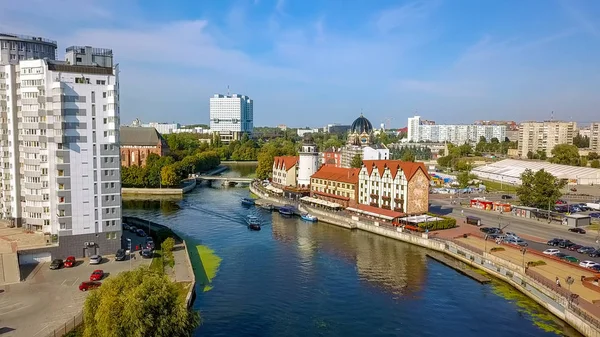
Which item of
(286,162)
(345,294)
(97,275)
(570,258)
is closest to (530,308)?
(570,258)

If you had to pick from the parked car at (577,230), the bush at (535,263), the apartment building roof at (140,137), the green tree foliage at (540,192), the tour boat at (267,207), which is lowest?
the tour boat at (267,207)

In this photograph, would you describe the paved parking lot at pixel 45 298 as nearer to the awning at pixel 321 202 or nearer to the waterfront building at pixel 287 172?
the awning at pixel 321 202

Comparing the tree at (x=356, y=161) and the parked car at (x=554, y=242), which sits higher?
the tree at (x=356, y=161)

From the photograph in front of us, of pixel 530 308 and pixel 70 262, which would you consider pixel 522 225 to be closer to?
pixel 530 308

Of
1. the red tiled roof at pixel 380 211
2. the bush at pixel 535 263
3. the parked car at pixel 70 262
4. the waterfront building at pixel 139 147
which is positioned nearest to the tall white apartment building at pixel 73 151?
the parked car at pixel 70 262

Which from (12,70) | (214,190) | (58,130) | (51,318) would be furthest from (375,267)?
(214,190)

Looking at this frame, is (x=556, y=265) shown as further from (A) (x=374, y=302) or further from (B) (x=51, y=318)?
(B) (x=51, y=318)

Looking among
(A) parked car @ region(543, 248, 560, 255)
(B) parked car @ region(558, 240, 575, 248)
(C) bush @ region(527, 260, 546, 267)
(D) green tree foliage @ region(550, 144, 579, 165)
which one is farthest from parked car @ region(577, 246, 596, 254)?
(D) green tree foliage @ region(550, 144, 579, 165)
